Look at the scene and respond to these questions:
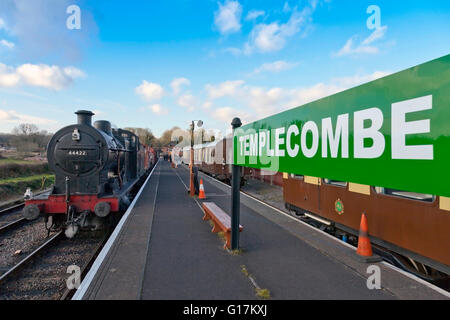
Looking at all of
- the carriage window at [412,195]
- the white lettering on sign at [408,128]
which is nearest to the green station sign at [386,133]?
the white lettering on sign at [408,128]

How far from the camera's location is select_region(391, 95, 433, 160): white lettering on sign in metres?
1.91

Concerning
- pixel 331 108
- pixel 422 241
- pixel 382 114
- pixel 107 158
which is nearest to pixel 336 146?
pixel 331 108

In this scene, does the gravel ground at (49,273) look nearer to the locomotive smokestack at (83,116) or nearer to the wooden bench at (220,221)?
the wooden bench at (220,221)

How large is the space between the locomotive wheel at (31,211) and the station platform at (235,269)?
2.09 m

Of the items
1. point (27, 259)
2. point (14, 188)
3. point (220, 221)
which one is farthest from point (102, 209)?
point (14, 188)

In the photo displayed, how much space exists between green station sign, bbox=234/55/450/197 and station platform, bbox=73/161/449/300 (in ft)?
6.09

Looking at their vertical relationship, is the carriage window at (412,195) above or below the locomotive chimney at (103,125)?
below

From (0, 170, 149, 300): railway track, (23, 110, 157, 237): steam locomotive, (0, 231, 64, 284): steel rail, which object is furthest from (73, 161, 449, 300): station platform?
(0, 231, 64, 284): steel rail

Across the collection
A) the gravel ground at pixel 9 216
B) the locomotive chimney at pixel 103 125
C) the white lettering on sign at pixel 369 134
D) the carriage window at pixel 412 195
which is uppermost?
the locomotive chimney at pixel 103 125

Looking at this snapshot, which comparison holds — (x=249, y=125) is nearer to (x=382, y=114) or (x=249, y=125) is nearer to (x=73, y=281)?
(x=382, y=114)

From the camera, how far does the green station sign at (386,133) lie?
6.11ft
